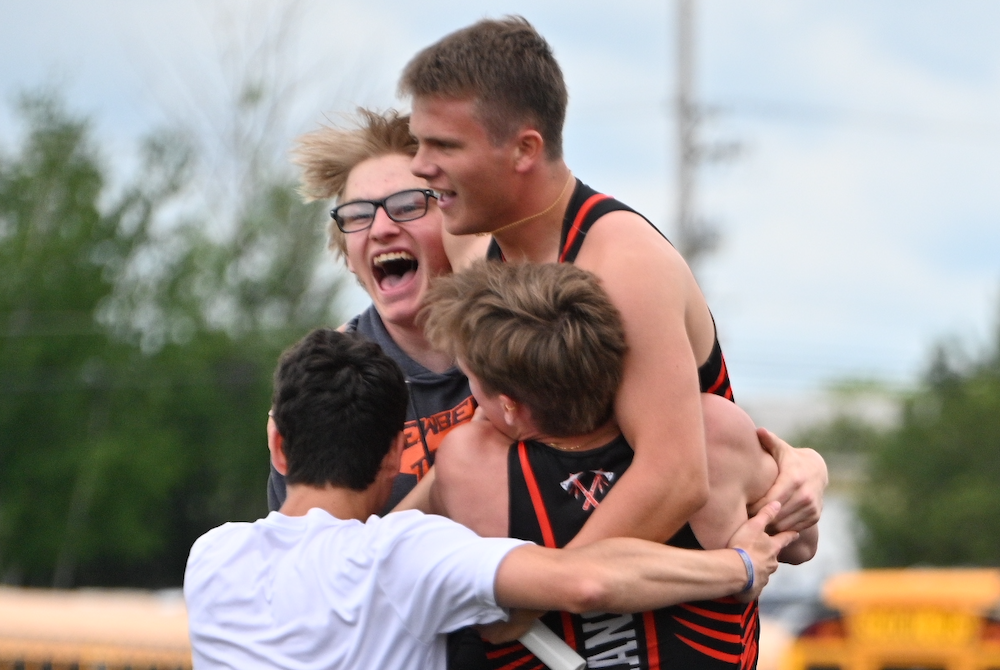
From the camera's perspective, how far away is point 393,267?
407 cm

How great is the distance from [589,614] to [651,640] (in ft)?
0.49

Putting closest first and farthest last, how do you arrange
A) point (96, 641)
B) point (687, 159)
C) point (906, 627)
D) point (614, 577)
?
point (614, 577) → point (96, 641) → point (906, 627) → point (687, 159)

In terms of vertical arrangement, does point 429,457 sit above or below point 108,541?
below

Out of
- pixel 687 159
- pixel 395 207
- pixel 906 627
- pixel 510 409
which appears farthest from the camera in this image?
pixel 687 159

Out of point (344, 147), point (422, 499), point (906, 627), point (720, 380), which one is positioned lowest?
point (422, 499)

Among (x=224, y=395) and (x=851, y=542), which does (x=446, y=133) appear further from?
(x=851, y=542)

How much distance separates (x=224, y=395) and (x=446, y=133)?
92.0 feet

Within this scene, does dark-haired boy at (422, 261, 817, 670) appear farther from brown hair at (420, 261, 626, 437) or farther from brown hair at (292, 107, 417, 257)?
brown hair at (292, 107, 417, 257)

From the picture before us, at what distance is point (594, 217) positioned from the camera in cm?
293

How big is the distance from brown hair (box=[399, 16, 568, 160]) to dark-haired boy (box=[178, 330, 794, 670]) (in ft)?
2.04

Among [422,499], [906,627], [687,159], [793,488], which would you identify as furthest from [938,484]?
[422,499]

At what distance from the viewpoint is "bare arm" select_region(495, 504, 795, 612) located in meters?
2.53

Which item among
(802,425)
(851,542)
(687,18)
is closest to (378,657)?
(687,18)

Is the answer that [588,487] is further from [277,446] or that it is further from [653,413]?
[277,446]
